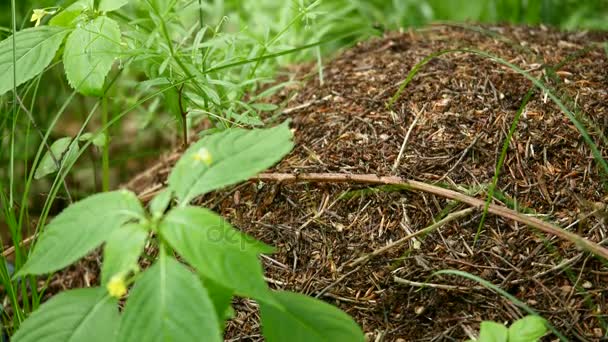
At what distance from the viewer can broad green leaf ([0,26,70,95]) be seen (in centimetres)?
179

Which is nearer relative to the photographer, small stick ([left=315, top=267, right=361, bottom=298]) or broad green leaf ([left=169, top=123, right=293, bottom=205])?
broad green leaf ([left=169, top=123, right=293, bottom=205])

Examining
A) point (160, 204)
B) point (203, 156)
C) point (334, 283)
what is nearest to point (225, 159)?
point (203, 156)

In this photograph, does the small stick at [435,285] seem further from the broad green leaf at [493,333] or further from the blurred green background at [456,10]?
the blurred green background at [456,10]

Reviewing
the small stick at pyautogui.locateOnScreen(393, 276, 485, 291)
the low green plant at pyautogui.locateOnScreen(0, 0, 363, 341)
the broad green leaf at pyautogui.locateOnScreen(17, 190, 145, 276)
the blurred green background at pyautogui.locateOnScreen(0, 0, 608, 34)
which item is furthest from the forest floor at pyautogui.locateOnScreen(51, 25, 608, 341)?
the blurred green background at pyautogui.locateOnScreen(0, 0, 608, 34)

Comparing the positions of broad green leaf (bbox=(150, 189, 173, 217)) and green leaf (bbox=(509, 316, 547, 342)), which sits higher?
broad green leaf (bbox=(150, 189, 173, 217))

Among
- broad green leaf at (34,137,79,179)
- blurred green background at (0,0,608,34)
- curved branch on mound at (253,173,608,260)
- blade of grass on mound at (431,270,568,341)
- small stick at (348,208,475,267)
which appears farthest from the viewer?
blurred green background at (0,0,608,34)

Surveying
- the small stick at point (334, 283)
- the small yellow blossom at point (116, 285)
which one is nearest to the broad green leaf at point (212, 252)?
the small yellow blossom at point (116, 285)

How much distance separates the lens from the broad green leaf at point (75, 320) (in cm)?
138

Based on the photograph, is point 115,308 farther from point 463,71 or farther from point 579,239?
point 463,71

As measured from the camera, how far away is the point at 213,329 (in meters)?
1.22

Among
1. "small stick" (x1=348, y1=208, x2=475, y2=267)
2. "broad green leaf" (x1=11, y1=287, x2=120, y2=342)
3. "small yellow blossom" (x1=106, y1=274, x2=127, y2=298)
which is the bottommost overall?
"small stick" (x1=348, y1=208, x2=475, y2=267)

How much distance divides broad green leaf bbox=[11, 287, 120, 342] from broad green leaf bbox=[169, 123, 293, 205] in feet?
0.89

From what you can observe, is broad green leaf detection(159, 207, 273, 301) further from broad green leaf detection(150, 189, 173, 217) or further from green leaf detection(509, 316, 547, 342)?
Result: green leaf detection(509, 316, 547, 342)

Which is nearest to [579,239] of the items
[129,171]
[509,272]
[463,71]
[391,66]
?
[509,272]
